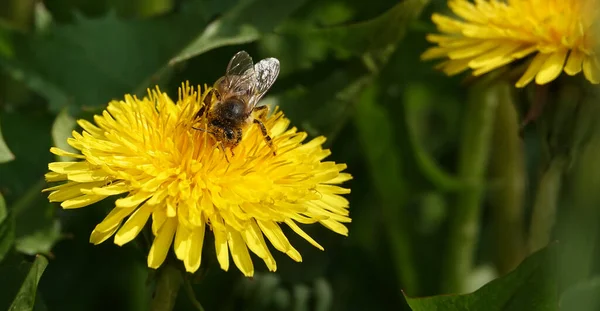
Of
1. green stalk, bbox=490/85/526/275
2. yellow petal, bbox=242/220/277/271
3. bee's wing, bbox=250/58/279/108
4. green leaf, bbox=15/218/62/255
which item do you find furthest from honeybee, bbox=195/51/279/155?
green stalk, bbox=490/85/526/275

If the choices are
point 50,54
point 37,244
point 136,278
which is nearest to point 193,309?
point 136,278

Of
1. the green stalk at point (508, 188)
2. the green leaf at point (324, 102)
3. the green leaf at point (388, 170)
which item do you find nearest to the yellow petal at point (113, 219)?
the green leaf at point (324, 102)

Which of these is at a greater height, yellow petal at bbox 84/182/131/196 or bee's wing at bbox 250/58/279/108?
bee's wing at bbox 250/58/279/108

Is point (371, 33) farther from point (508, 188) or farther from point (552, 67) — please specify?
point (508, 188)

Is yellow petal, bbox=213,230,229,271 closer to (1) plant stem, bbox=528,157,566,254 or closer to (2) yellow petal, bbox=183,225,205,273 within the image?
(2) yellow petal, bbox=183,225,205,273

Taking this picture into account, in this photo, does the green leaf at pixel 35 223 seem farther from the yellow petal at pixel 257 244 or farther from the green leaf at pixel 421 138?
the green leaf at pixel 421 138

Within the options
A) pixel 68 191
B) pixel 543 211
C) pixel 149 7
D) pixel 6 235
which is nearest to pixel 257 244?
pixel 68 191
